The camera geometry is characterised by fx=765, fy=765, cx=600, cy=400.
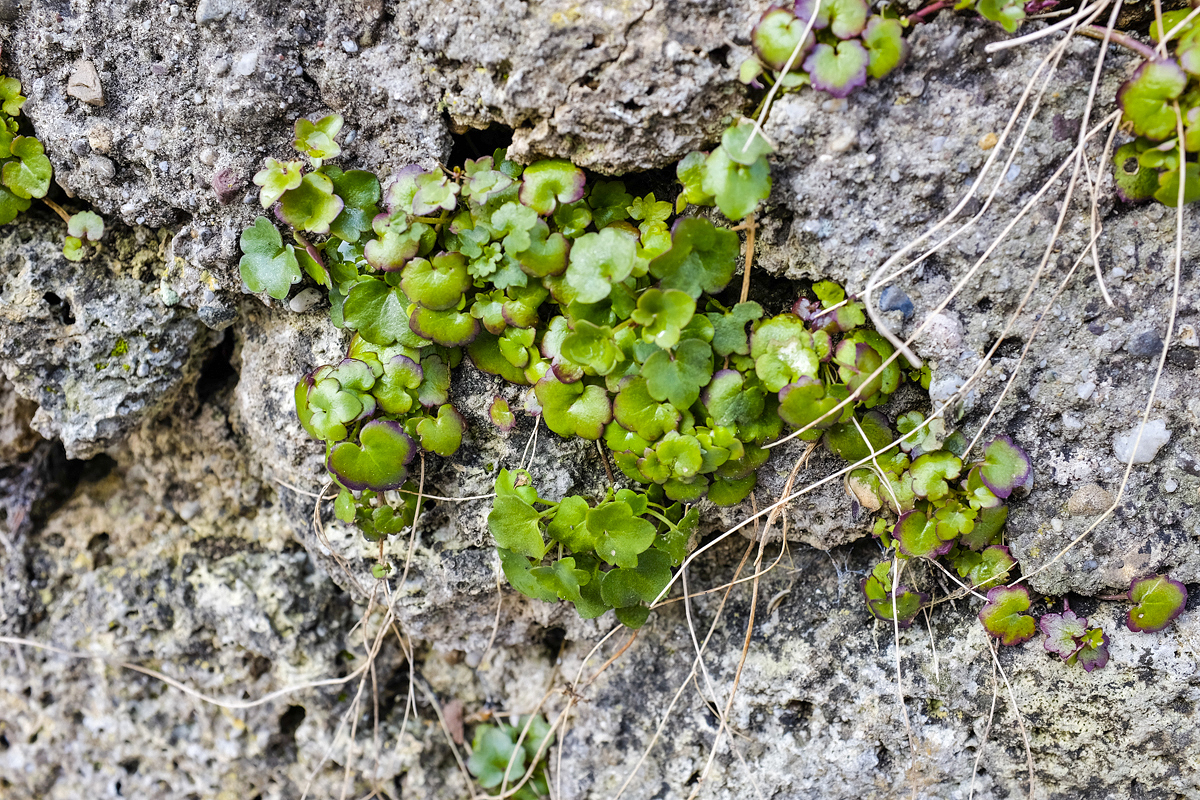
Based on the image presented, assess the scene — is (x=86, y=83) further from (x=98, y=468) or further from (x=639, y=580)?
(x=639, y=580)

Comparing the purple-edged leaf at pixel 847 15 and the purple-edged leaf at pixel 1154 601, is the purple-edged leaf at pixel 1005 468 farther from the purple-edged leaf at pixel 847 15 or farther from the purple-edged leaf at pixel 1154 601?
the purple-edged leaf at pixel 847 15

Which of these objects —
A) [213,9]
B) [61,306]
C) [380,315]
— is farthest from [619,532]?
[61,306]

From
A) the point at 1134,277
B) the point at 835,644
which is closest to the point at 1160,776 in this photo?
the point at 835,644

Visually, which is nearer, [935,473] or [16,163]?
[935,473]

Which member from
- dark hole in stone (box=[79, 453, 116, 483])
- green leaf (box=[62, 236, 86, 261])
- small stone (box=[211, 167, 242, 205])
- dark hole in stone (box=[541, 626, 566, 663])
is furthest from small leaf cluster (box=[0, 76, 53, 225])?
dark hole in stone (box=[541, 626, 566, 663])

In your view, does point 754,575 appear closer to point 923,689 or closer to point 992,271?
point 923,689

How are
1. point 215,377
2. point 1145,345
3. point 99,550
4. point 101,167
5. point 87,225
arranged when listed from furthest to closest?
point 99,550 < point 215,377 < point 87,225 < point 101,167 < point 1145,345

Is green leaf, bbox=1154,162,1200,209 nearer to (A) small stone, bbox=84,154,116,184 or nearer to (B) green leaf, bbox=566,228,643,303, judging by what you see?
(B) green leaf, bbox=566,228,643,303
